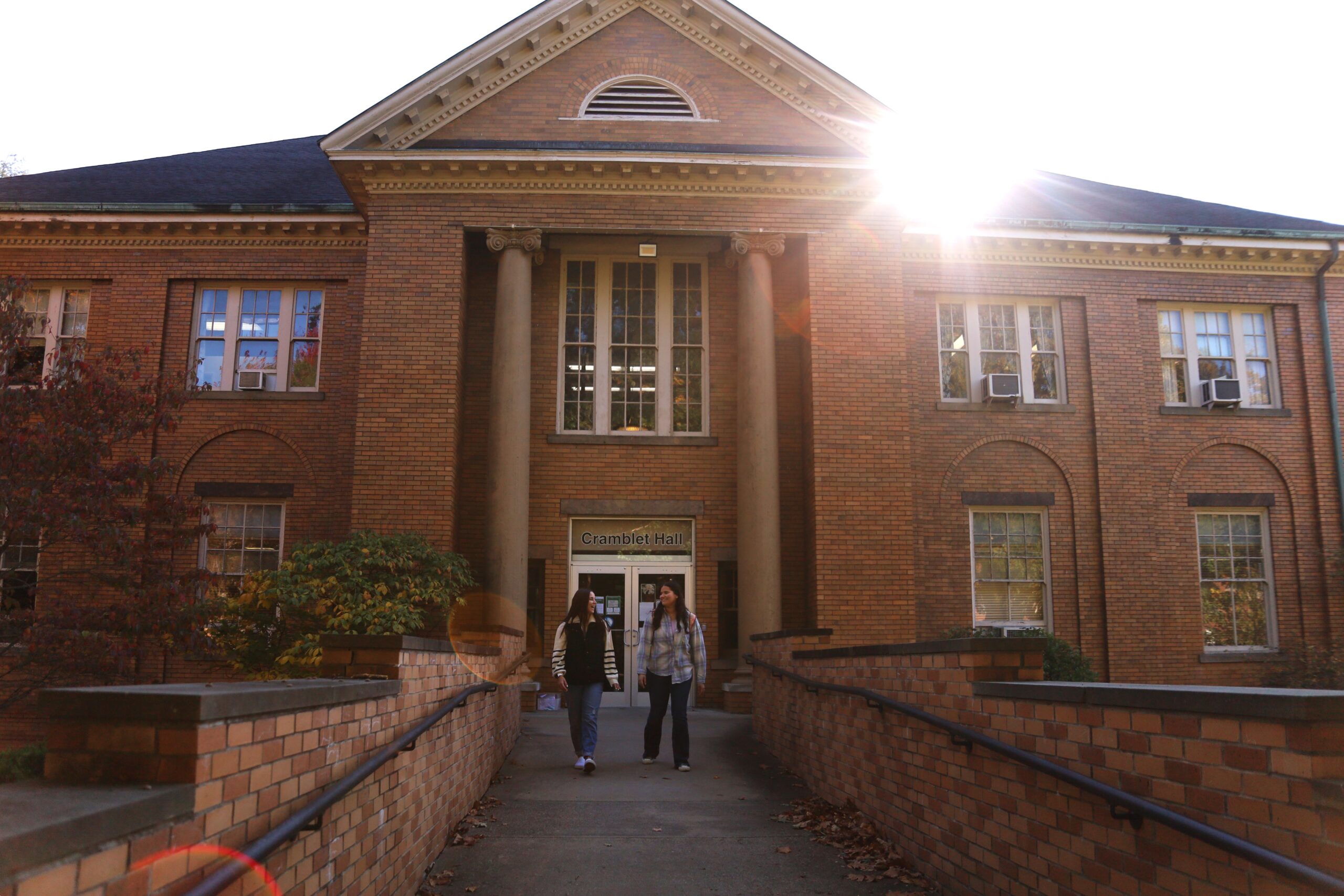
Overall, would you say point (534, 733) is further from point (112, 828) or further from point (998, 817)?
point (112, 828)

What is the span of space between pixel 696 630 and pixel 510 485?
5667 millimetres

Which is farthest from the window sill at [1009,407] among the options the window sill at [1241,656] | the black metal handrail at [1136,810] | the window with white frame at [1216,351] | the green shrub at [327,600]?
the black metal handrail at [1136,810]

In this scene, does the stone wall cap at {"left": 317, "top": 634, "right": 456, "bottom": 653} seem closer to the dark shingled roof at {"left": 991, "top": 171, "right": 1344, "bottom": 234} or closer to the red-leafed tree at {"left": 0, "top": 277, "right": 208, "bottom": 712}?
the red-leafed tree at {"left": 0, "top": 277, "right": 208, "bottom": 712}

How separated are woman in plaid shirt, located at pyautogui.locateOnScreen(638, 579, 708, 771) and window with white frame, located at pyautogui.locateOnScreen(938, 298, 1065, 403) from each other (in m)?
8.84

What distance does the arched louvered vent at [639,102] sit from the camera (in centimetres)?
1645

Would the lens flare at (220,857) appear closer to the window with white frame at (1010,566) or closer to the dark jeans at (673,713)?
the dark jeans at (673,713)

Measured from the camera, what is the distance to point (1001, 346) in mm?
17719

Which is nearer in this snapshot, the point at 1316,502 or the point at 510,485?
the point at 510,485

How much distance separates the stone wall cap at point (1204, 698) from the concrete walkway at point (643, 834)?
80.2 inches

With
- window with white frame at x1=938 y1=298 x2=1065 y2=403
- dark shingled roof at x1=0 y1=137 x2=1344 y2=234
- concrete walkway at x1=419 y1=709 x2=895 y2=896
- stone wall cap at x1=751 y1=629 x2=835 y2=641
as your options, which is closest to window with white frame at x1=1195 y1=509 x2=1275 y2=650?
window with white frame at x1=938 y1=298 x2=1065 y2=403

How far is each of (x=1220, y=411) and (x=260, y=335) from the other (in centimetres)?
1657

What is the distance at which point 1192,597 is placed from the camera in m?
17.2

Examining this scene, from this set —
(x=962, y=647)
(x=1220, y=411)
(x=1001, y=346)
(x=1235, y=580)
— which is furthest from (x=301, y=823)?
(x=1220, y=411)

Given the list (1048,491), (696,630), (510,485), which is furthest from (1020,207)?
(696,630)
